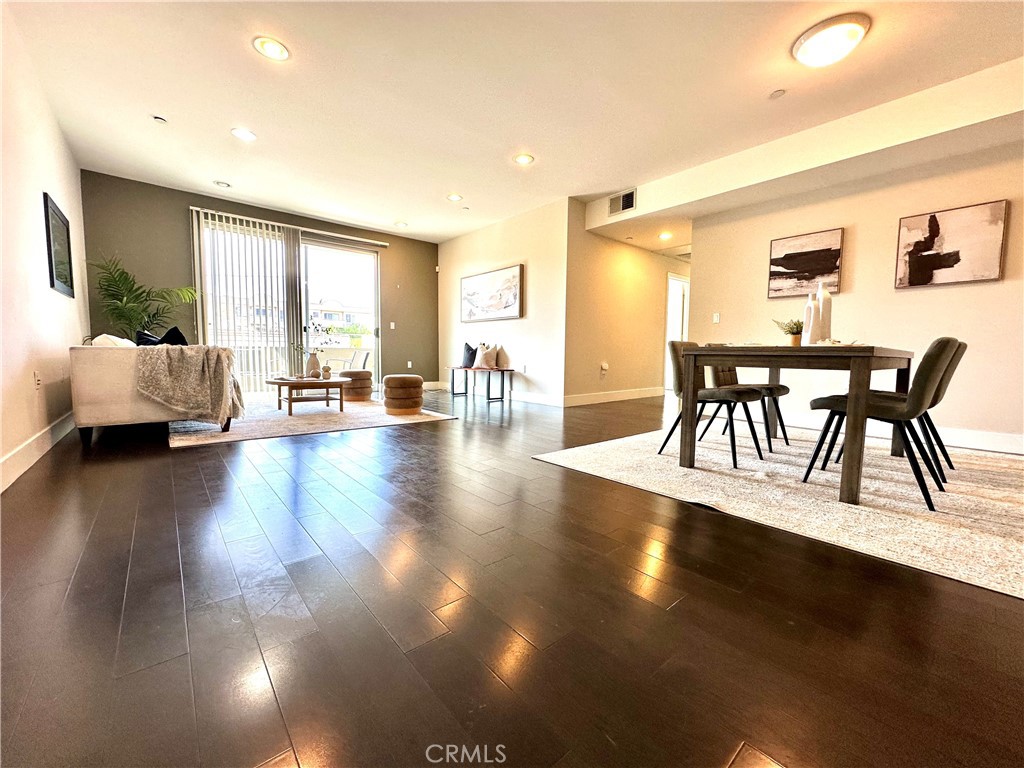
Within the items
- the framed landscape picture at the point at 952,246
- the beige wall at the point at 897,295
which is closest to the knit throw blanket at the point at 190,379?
the beige wall at the point at 897,295

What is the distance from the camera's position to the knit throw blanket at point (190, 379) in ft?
9.84

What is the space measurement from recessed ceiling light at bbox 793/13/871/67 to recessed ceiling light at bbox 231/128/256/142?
4276mm

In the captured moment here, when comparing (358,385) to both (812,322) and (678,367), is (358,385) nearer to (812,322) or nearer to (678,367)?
(678,367)

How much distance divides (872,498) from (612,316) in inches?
165

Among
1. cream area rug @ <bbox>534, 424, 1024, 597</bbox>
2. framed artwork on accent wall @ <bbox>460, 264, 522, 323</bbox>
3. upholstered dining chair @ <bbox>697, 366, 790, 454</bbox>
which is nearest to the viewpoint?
cream area rug @ <bbox>534, 424, 1024, 597</bbox>

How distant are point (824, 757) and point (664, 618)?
1.33 ft

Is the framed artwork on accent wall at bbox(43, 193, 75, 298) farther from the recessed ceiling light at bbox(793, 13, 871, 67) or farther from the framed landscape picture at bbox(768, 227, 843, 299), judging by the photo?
the framed landscape picture at bbox(768, 227, 843, 299)

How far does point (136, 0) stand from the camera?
7.28 ft

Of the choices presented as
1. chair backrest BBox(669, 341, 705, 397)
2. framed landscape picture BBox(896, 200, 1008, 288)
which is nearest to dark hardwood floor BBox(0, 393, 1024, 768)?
chair backrest BBox(669, 341, 705, 397)

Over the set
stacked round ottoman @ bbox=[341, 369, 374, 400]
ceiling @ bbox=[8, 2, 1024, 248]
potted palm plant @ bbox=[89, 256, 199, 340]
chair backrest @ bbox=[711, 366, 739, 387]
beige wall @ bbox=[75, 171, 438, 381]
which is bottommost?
stacked round ottoman @ bbox=[341, 369, 374, 400]

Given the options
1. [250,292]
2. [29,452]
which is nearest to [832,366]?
[29,452]

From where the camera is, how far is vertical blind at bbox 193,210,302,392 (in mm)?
5344

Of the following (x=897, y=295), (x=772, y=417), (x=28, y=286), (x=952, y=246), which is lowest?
(x=772, y=417)

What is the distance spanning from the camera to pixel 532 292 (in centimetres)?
568
